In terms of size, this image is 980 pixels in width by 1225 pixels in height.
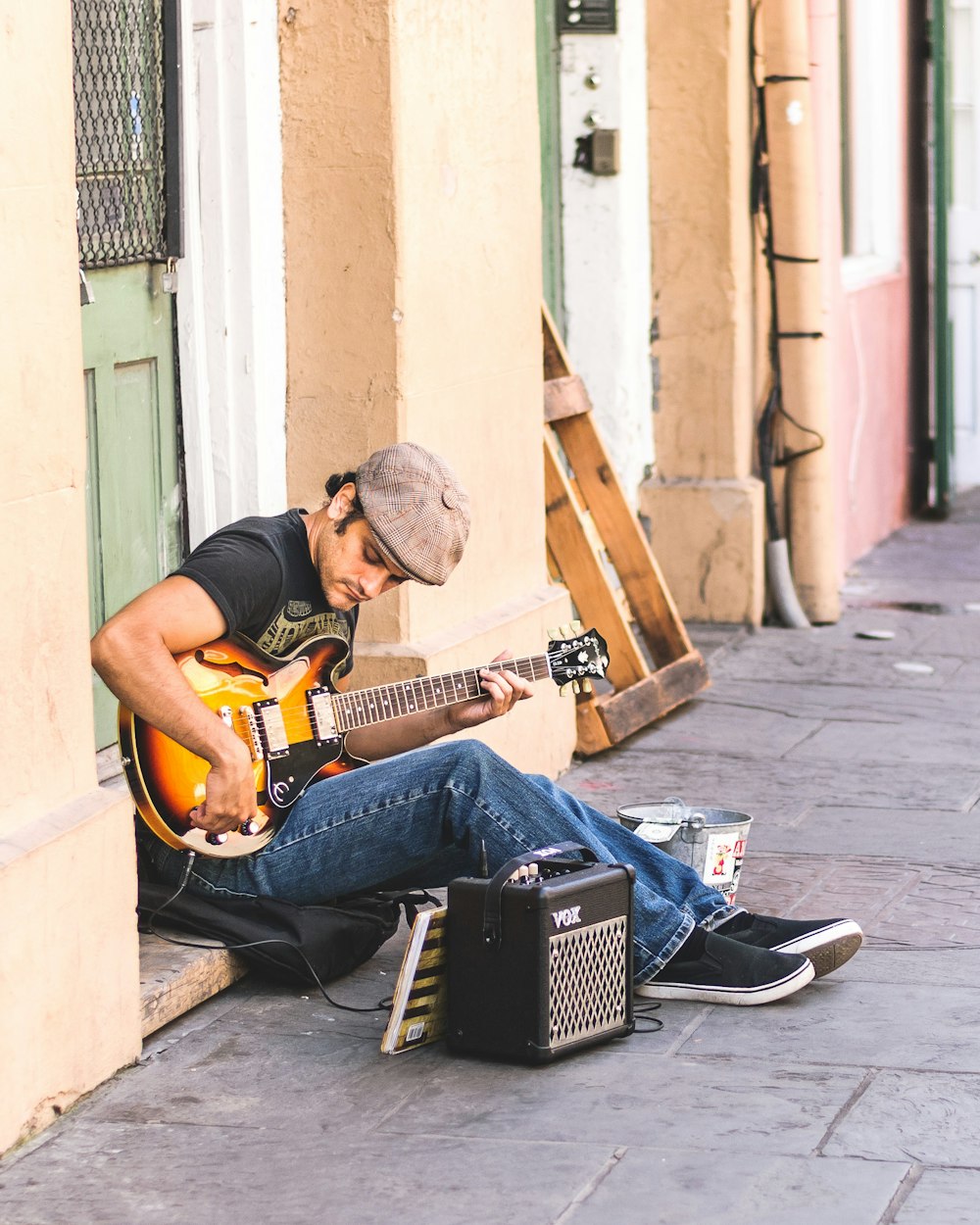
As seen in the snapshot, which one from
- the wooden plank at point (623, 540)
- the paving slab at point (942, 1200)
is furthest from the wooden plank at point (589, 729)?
the paving slab at point (942, 1200)

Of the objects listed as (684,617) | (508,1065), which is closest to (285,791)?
(508,1065)

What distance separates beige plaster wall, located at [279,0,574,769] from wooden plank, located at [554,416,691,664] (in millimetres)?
1106

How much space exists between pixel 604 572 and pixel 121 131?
93.8 inches

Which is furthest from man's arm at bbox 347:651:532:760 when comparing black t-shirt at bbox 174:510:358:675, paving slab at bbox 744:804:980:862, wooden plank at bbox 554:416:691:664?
wooden plank at bbox 554:416:691:664

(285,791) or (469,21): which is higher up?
(469,21)

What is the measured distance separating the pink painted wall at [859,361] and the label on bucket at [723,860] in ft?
13.8

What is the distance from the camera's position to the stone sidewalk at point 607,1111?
3.37 meters

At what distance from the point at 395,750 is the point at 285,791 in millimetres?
278

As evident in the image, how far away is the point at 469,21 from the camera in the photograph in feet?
18.4

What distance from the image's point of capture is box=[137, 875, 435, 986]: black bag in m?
4.28

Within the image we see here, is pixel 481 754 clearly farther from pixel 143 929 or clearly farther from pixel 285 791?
pixel 143 929

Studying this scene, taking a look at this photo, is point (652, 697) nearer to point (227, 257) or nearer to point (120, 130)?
point (227, 257)

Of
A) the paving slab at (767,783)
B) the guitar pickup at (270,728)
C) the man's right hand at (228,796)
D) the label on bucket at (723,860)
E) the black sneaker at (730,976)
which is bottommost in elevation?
the paving slab at (767,783)

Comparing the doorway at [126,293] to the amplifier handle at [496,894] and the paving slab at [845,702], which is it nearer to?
the amplifier handle at [496,894]
